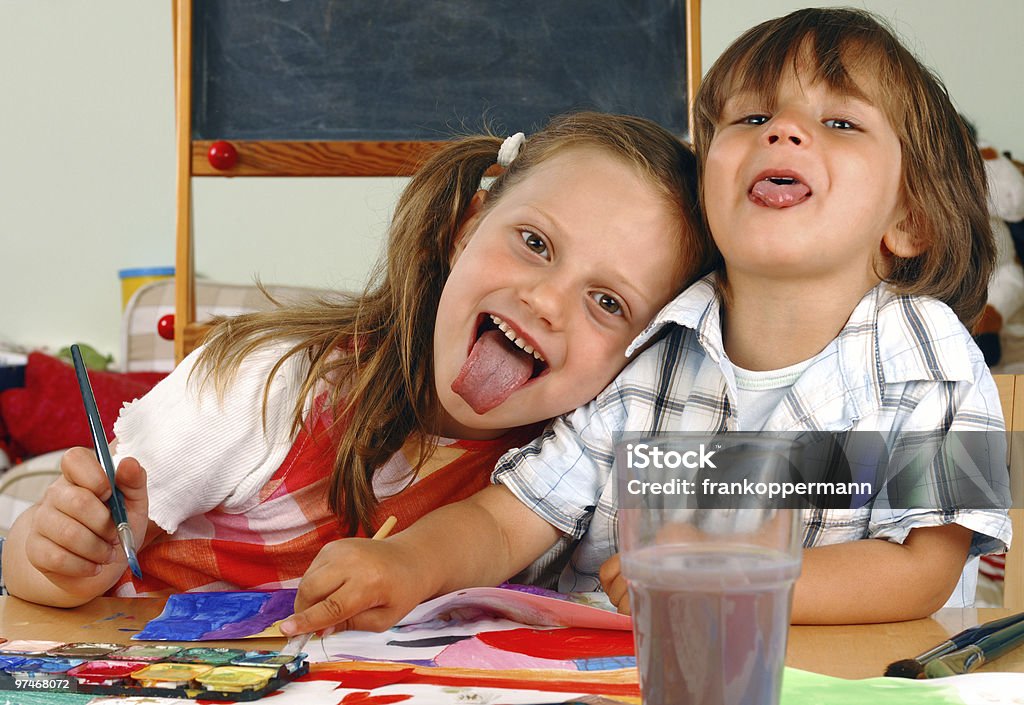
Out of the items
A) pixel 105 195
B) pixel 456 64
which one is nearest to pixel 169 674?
pixel 456 64

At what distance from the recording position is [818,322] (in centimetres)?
84

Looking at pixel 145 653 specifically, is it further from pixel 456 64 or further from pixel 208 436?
pixel 456 64

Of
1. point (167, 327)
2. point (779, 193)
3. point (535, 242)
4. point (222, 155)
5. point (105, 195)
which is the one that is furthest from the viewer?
point (105, 195)

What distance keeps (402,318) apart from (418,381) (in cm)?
6

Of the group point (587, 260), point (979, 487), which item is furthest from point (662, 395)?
point (979, 487)

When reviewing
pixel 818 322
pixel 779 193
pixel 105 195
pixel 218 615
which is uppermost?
pixel 779 193

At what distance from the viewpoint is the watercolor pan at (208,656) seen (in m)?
0.49

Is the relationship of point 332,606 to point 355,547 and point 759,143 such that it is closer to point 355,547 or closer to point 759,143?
point 355,547

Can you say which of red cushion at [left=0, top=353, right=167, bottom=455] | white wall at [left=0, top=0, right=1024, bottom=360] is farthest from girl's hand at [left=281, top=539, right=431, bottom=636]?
white wall at [left=0, top=0, right=1024, bottom=360]

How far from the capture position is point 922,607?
647mm

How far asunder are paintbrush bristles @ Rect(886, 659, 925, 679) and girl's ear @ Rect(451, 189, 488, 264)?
1.86 ft

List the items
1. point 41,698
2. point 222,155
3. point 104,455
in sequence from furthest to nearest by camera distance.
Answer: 1. point 222,155
2. point 104,455
3. point 41,698

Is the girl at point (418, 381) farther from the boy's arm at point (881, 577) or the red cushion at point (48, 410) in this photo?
the red cushion at point (48, 410)

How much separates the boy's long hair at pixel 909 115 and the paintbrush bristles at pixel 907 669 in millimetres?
397
